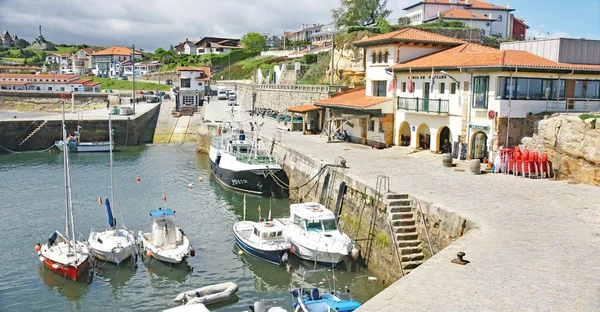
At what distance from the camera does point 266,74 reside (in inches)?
3698

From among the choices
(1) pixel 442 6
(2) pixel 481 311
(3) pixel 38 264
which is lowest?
(3) pixel 38 264

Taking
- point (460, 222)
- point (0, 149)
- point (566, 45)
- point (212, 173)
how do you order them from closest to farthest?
point (460, 222)
point (566, 45)
point (212, 173)
point (0, 149)

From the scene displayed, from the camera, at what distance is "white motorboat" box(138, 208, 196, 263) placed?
2259 cm

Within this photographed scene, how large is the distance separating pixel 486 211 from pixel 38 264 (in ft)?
59.4

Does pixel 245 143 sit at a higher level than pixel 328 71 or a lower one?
lower

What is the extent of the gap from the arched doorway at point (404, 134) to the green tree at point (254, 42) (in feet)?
342

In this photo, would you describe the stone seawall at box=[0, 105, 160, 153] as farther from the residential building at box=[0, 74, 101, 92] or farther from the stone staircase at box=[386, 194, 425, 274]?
the residential building at box=[0, 74, 101, 92]

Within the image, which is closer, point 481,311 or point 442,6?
point 481,311

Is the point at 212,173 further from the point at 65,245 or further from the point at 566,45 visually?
the point at 566,45

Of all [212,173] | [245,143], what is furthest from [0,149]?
[245,143]

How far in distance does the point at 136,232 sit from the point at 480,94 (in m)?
19.5

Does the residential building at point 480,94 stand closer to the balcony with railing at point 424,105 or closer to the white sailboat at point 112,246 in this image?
the balcony with railing at point 424,105

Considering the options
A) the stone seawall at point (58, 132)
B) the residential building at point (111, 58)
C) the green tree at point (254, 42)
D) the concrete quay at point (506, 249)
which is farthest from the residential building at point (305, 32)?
the concrete quay at point (506, 249)

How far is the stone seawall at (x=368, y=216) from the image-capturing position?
19.5 m
